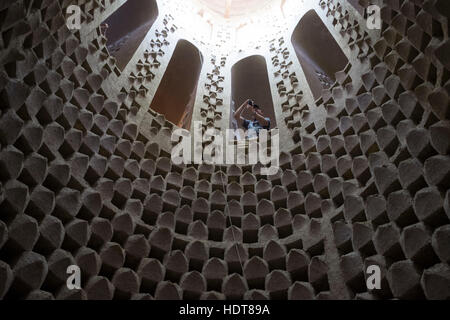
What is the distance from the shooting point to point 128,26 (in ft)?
25.7

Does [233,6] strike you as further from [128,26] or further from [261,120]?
[261,120]

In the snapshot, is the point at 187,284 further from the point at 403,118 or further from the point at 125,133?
the point at 403,118

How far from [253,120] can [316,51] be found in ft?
6.17

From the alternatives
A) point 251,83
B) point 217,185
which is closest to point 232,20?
point 251,83

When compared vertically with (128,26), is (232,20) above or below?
above

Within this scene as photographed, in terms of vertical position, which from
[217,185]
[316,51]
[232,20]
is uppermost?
[232,20]

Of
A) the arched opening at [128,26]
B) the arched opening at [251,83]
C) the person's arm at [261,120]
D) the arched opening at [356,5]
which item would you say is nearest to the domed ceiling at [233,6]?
the arched opening at [251,83]

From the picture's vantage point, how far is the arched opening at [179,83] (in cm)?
810

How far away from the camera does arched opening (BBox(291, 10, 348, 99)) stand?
25.1 ft

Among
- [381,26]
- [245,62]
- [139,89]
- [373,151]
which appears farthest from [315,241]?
[245,62]

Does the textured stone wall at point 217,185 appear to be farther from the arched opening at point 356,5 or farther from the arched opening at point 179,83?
the arched opening at point 179,83

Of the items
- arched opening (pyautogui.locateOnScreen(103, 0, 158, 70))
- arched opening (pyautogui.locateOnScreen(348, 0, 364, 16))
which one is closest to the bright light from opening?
arched opening (pyautogui.locateOnScreen(103, 0, 158, 70))

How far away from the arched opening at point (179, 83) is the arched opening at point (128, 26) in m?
0.73

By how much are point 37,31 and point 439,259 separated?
4136 millimetres
